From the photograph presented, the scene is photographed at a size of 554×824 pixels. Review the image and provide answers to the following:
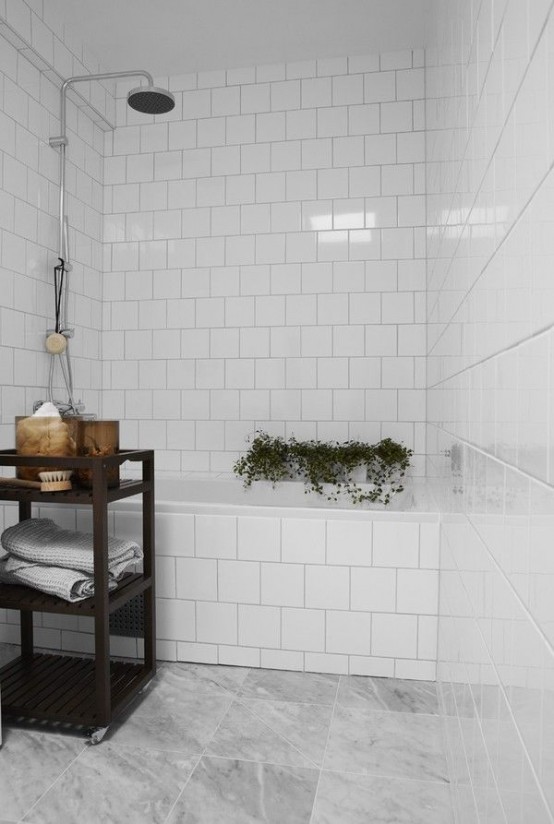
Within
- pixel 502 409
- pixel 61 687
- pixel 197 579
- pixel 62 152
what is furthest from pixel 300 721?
pixel 62 152

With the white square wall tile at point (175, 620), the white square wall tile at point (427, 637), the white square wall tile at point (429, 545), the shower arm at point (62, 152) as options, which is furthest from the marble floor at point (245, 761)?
the shower arm at point (62, 152)

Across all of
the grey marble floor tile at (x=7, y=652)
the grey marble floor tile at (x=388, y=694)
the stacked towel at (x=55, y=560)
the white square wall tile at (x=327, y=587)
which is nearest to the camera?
the stacked towel at (x=55, y=560)

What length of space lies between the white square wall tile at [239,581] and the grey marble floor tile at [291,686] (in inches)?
10.7

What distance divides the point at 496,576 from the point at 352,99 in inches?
120

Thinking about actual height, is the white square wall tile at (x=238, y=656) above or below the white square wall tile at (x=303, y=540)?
below

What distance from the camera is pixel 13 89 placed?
8.91 ft

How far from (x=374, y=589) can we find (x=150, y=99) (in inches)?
86.2

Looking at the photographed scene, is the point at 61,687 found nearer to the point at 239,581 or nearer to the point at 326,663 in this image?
the point at 239,581

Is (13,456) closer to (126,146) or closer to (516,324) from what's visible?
(516,324)

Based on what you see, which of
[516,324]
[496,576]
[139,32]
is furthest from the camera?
Answer: [139,32]

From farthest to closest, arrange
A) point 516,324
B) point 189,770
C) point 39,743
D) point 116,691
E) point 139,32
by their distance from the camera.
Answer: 1. point 139,32
2. point 116,691
3. point 39,743
4. point 189,770
5. point 516,324

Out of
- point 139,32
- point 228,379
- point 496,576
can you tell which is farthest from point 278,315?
point 496,576

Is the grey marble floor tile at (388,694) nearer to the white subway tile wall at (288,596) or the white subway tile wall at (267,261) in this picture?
the white subway tile wall at (288,596)

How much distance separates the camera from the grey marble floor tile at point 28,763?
63.8 inches
